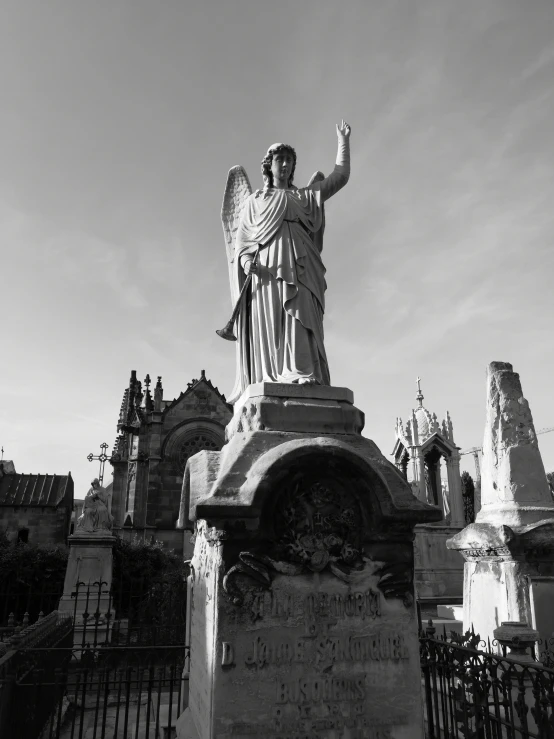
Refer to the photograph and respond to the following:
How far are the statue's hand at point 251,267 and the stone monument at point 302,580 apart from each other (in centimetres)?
130

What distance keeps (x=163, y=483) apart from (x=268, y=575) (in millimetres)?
26483

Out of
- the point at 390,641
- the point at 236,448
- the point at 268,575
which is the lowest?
the point at 390,641

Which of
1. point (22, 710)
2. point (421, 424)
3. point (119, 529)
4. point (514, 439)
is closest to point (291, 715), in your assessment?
point (22, 710)

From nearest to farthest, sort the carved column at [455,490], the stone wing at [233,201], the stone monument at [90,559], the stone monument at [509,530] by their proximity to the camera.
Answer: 1. the stone wing at [233,201]
2. the stone monument at [509,530]
3. the stone monument at [90,559]
4. the carved column at [455,490]

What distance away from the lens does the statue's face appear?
5.99 m

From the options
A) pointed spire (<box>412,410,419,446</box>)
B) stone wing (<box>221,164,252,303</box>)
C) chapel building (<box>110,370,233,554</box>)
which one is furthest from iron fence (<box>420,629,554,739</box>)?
chapel building (<box>110,370,233,554</box>)

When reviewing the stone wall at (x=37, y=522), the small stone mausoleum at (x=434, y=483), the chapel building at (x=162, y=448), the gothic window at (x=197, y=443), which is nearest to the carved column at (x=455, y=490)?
the small stone mausoleum at (x=434, y=483)

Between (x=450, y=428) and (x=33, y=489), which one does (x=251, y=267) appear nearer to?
(x=450, y=428)

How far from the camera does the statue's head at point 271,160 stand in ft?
19.7

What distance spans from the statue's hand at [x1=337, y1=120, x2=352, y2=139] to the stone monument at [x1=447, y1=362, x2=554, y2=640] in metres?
3.96

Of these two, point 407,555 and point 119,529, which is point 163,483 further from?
point 407,555

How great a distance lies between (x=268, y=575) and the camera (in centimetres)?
383

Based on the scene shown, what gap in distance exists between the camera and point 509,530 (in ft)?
22.0

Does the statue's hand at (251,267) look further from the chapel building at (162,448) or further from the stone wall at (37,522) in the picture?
the stone wall at (37,522)
